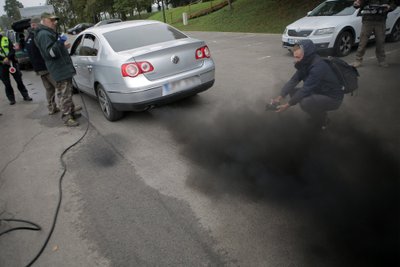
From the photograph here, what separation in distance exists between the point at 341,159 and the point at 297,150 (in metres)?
0.49

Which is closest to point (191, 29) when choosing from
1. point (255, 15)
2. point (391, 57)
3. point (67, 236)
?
point (255, 15)

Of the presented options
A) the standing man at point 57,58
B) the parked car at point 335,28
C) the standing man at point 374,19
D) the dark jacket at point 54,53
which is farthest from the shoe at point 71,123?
the standing man at point 374,19

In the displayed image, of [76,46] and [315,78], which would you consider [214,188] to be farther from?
[76,46]

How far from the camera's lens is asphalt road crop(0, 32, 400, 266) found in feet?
7.90

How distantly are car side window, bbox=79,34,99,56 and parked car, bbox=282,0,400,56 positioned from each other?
559 centimetres

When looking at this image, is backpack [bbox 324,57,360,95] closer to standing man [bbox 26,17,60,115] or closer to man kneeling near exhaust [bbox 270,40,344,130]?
man kneeling near exhaust [bbox 270,40,344,130]

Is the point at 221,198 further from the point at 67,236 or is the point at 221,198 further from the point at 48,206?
the point at 48,206

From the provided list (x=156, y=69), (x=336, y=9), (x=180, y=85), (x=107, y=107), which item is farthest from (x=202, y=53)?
(x=336, y=9)

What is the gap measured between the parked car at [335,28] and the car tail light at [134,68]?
537 centimetres

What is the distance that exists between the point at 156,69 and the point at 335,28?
5.56 metres

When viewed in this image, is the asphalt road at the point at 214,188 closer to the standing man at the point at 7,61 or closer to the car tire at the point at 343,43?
the standing man at the point at 7,61

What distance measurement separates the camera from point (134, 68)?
4.41 metres

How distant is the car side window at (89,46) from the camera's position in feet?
17.0

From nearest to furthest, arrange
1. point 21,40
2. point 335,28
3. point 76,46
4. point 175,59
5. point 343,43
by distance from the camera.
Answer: point 175,59 → point 76,46 → point 335,28 → point 343,43 → point 21,40
